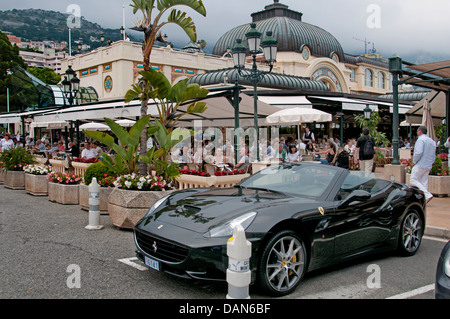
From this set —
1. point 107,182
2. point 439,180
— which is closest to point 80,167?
point 107,182

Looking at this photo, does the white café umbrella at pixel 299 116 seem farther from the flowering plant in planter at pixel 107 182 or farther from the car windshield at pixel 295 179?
the car windshield at pixel 295 179

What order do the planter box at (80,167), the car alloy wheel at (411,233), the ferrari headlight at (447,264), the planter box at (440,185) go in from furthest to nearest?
1. the planter box at (80,167)
2. the planter box at (440,185)
3. the car alloy wheel at (411,233)
4. the ferrari headlight at (447,264)

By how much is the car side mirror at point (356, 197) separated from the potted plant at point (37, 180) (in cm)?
928

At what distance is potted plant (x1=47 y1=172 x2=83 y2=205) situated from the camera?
9945 millimetres

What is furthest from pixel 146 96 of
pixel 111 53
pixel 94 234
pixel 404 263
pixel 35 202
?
pixel 111 53

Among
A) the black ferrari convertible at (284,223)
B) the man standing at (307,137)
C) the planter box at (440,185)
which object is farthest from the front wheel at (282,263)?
the man standing at (307,137)

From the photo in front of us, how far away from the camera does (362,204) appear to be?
514 centimetres

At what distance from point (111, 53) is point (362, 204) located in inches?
1250

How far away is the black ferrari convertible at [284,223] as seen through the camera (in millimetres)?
4055

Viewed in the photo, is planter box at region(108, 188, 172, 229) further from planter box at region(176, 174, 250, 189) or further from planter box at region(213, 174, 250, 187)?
planter box at region(213, 174, 250, 187)

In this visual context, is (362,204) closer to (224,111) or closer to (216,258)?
(216,258)

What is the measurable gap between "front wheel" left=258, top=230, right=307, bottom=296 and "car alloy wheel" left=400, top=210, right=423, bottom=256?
81.0 inches

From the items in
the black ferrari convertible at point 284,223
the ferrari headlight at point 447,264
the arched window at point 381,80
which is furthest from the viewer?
the arched window at point 381,80
